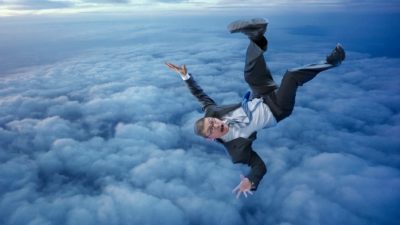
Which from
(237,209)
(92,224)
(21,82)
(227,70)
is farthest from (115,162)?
(21,82)

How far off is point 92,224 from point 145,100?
1888 centimetres

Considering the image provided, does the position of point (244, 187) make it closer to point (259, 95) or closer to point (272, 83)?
point (259, 95)

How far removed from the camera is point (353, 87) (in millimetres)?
42281

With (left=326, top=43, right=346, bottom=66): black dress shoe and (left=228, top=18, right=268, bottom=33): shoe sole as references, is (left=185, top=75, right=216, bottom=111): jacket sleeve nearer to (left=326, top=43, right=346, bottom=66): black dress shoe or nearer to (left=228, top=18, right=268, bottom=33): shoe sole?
(left=228, top=18, right=268, bottom=33): shoe sole

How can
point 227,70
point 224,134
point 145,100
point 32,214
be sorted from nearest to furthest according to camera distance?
1. point 224,134
2. point 32,214
3. point 145,100
4. point 227,70

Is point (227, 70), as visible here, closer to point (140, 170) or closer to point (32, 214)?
point (140, 170)

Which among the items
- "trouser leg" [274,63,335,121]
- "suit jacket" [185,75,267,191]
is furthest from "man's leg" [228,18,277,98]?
"suit jacket" [185,75,267,191]

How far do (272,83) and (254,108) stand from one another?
0.37 metres

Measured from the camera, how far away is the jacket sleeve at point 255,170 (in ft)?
9.16

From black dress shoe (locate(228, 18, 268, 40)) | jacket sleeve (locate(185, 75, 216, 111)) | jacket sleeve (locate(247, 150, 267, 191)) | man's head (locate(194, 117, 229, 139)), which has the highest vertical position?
black dress shoe (locate(228, 18, 268, 40))

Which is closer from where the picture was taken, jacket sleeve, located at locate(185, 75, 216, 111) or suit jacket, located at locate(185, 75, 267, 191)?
suit jacket, located at locate(185, 75, 267, 191)

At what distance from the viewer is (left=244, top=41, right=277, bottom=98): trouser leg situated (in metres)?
2.94

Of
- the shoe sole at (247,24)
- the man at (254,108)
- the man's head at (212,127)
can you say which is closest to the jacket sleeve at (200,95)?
the man at (254,108)

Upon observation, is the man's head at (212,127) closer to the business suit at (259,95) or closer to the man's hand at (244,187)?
the business suit at (259,95)
